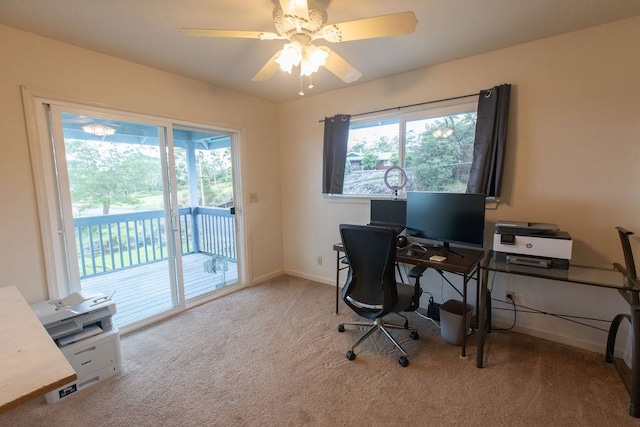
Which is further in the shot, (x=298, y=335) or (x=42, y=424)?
(x=298, y=335)

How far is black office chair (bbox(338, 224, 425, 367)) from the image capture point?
208 cm

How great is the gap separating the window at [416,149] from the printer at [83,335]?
2.65 metres

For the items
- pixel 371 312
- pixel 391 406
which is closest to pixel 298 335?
pixel 371 312

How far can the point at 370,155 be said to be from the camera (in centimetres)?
338

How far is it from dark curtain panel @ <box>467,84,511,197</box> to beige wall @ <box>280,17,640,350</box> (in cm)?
12

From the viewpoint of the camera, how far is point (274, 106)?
399 cm

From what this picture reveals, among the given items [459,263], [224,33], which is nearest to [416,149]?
[459,263]

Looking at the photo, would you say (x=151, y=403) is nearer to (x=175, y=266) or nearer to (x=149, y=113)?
(x=175, y=266)

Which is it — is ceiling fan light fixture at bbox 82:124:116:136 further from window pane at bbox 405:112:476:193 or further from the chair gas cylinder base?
window pane at bbox 405:112:476:193

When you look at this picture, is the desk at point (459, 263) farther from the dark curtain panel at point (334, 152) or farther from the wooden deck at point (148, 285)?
the wooden deck at point (148, 285)

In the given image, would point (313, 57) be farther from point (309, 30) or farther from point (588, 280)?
point (588, 280)

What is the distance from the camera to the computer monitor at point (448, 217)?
2.34 m

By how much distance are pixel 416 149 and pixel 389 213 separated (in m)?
0.73

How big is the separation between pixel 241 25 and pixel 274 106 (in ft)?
6.50
